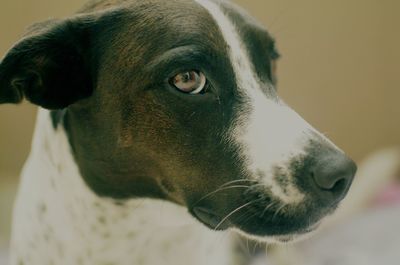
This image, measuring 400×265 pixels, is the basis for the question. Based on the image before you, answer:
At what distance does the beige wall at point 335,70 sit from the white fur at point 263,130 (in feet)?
4.63

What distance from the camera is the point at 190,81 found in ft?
3.77

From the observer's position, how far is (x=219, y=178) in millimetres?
1155

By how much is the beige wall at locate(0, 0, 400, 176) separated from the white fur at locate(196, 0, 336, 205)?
1.41 meters

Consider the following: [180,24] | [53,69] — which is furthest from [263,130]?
[53,69]

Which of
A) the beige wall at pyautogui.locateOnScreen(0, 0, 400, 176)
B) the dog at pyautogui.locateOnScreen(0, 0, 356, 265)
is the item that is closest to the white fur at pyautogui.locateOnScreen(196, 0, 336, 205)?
the dog at pyautogui.locateOnScreen(0, 0, 356, 265)

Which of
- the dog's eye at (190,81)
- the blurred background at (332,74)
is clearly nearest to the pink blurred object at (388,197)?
the blurred background at (332,74)

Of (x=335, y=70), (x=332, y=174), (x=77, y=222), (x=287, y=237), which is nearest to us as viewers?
(x=332, y=174)

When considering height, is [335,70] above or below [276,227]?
below

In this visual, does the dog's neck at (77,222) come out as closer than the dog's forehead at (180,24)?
No

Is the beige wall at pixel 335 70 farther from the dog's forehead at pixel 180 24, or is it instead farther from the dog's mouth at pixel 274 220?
the dog's mouth at pixel 274 220

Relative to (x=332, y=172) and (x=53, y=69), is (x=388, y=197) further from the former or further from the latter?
Result: (x=53, y=69)

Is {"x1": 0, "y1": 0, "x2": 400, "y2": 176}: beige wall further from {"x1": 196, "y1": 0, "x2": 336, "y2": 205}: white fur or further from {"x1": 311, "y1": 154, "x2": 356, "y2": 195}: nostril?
{"x1": 311, "y1": 154, "x2": 356, "y2": 195}: nostril

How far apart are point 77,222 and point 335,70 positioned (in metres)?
2.05

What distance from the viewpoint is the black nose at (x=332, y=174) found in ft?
3.40
